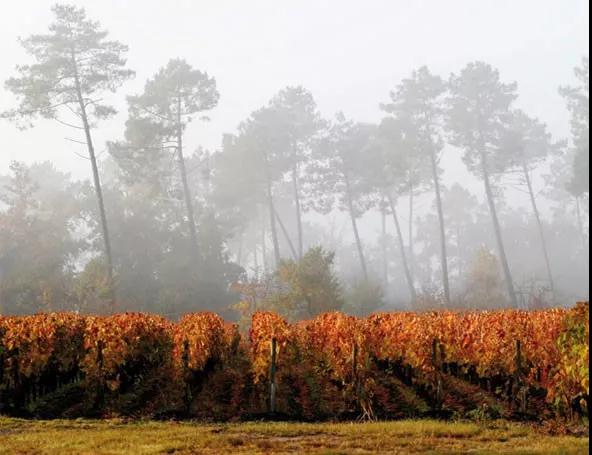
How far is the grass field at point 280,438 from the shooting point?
9.21m

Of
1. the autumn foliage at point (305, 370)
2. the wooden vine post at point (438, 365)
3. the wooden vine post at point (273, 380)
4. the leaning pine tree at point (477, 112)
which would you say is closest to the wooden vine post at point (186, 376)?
the autumn foliage at point (305, 370)

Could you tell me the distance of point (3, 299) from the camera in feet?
111

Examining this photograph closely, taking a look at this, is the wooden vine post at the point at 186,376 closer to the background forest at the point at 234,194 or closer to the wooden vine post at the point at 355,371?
the wooden vine post at the point at 355,371

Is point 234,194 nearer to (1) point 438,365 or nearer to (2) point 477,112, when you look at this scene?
(2) point 477,112

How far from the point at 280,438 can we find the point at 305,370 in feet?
22.1

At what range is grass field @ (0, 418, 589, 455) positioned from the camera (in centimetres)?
921

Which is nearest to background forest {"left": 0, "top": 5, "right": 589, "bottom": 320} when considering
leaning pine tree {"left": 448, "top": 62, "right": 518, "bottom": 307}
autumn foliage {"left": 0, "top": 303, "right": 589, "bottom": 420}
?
leaning pine tree {"left": 448, "top": 62, "right": 518, "bottom": 307}

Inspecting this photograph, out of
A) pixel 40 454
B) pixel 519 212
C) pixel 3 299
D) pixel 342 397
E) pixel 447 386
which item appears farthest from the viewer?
pixel 519 212

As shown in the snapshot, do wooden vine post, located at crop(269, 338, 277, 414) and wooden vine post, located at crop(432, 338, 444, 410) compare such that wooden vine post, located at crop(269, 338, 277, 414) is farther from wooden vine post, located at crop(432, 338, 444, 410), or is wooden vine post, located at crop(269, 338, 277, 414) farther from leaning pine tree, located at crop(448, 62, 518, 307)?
leaning pine tree, located at crop(448, 62, 518, 307)

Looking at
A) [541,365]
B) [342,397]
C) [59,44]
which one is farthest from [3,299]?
[541,365]

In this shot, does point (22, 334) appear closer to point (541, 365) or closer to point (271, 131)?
point (541, 365)

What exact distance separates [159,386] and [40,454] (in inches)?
235

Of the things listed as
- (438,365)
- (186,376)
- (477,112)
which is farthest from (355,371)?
(477,112)

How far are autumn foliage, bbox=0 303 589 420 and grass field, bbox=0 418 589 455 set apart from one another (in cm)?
129
